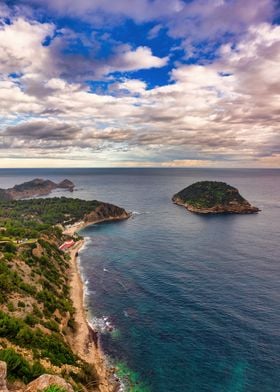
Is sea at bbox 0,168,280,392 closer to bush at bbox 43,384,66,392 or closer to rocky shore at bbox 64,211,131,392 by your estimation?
rocky shore at bbox 64,211,131,392

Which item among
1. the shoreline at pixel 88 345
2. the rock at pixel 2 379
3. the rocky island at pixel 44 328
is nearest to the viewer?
the rock at pixel 2 379

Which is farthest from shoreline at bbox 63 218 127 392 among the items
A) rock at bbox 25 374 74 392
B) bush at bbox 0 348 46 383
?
rock at bbox 25 374 74 392

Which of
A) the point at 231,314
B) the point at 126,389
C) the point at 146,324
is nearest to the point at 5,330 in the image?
the point at 126,389

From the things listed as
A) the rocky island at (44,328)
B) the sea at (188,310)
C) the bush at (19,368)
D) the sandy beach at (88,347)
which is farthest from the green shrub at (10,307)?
the sea at (188,310)

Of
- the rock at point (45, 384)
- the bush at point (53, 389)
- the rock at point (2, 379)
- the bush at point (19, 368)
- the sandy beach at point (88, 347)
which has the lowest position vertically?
the sandy beach at point (88, 347)

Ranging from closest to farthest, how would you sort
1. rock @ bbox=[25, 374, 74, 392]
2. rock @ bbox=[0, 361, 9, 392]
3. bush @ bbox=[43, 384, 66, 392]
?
rock @ bbox=[0, 361, 9, 392], bush @ bbox=[43, 384, 66, 392], rock @ bbox=[25, 374, 74, 392]

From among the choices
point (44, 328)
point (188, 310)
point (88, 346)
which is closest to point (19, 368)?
point (44, 328)

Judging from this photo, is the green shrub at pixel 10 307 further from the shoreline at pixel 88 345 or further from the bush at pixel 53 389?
the bush at pixel 53 389

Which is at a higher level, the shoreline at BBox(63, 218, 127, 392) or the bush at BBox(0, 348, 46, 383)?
the bush at BBox(0, 348, 46, 383)
